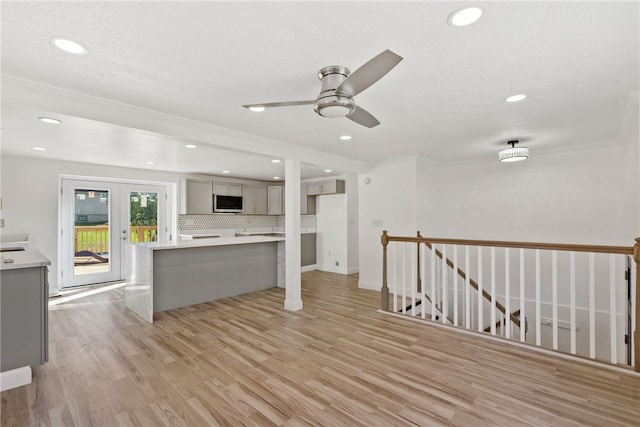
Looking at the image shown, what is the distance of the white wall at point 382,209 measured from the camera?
5023 millimetres

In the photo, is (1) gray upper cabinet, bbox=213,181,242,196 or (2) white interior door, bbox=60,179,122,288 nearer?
(2) white interior door, bbox=60,179,122,288

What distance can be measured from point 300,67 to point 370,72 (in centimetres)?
59

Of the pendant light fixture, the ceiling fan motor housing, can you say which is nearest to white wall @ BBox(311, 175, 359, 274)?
the pendant light fixture

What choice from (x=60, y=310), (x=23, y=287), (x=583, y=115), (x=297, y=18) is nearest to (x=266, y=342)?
(x=23, y=287)

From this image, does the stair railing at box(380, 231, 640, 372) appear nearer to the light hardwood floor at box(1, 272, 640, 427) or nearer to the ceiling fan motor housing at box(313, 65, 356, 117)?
the light hardwood floor at box(1, 272, 640, 427)

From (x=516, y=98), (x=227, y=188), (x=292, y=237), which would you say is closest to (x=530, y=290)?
(x=516, y=98)

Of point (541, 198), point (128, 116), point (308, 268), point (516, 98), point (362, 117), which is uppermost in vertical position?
point (516, 98)

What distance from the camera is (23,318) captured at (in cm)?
230

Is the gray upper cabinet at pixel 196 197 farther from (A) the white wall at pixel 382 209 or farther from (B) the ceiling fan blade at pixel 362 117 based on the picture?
(B) the ceiling fan blade at pixel 362 117

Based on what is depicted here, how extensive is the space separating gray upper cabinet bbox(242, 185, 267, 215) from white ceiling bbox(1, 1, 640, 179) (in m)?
3.86

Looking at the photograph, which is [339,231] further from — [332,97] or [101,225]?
[332,97]

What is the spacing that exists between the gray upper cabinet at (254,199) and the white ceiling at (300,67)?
12.7 ft

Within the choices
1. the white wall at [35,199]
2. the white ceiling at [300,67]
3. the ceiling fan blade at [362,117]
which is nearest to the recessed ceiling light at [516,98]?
the white ceiling at [300,67]

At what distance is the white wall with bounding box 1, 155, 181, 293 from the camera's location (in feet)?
15.3
